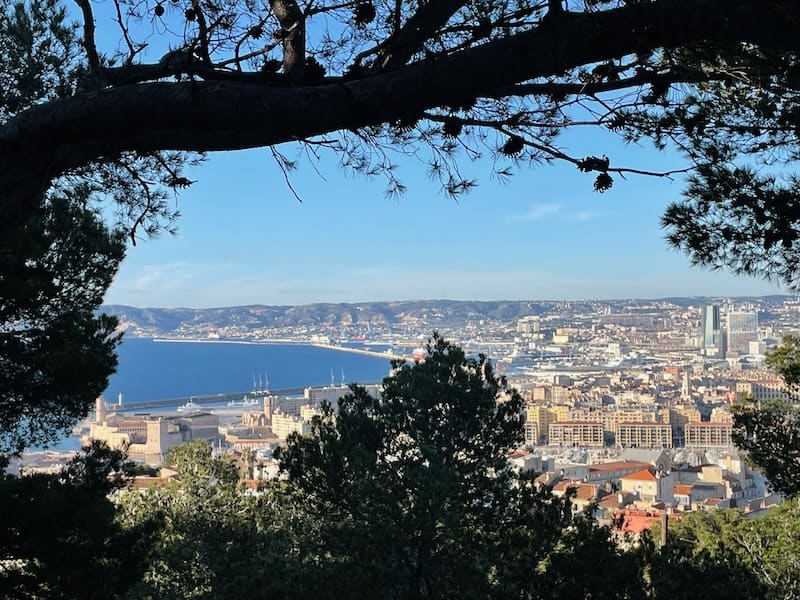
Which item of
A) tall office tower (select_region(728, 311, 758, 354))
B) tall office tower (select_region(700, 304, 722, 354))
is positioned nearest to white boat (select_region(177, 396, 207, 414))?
tall office tower (select_region(728, 311, 758, 354))

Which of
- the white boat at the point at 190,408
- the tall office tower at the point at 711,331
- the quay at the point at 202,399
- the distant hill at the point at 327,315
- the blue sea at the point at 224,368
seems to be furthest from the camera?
the tall office tower at the point at 711,331

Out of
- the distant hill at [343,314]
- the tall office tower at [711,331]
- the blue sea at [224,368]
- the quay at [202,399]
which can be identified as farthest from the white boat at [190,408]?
the tall office tower at [711,331]

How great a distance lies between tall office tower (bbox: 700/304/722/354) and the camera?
75438mm

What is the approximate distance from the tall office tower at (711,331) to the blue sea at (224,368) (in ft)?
102

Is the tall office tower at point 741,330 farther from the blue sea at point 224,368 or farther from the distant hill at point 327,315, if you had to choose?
the blue sea at point 224,368

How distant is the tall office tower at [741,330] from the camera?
2857 inches

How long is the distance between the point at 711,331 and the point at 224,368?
47924mm

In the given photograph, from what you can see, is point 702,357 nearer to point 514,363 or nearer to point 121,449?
point 514,363

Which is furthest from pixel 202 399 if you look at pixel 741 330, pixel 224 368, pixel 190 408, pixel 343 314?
pixel 741 330

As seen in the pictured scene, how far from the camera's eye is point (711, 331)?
78062mm

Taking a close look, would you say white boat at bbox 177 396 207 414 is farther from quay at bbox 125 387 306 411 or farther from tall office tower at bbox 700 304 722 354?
tall office tower at bbox 700 304 722 354

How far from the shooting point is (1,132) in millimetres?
1146

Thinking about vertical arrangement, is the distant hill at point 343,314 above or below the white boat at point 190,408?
above

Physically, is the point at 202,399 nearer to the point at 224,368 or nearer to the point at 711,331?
the point at 224,368
